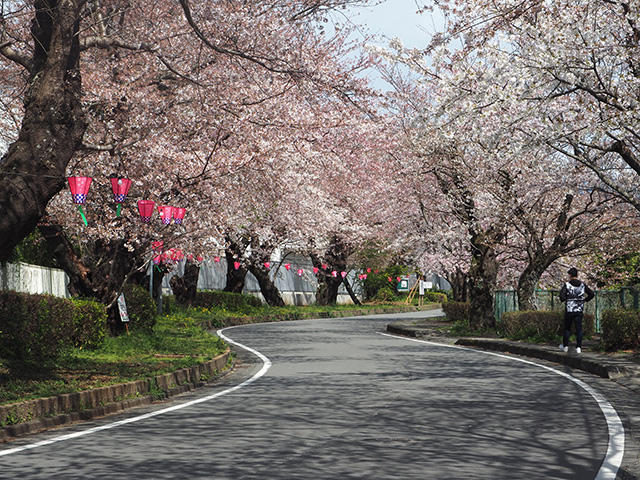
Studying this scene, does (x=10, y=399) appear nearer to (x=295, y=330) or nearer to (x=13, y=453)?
(x=13, y=453)

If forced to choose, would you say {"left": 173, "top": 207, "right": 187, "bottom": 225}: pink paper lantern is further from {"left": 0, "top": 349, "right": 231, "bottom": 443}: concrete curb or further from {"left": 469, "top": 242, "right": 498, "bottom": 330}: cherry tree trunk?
{"left": 469, "top": 242, "right": 498, "bottom": 330}: cherry tree trunk

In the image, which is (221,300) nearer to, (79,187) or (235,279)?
(235,279)

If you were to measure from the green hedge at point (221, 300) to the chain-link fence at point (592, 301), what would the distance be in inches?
555

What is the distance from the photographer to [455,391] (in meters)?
12.0

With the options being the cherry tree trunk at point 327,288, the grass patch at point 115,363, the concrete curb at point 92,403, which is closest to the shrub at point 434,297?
the cherry tree trunk at point 327,288

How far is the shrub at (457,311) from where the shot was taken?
3531 centimetres

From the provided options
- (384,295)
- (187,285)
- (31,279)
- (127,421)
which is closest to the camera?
(127,421)

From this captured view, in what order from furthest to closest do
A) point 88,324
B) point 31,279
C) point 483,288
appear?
point 483,288 < point 31,279 < point 88,324

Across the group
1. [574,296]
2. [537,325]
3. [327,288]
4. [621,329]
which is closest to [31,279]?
[537,325]

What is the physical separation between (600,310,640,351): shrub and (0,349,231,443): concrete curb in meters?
9.21

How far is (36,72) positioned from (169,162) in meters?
8.11

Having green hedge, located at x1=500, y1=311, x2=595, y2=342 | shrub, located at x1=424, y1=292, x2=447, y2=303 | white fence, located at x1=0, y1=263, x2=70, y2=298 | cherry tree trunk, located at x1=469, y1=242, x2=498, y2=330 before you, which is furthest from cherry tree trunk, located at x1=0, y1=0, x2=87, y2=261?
shrub, located at x1=424, y1=292, x2=447, y2=303

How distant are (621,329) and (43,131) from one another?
41.7 ft

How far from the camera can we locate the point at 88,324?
666 inches
